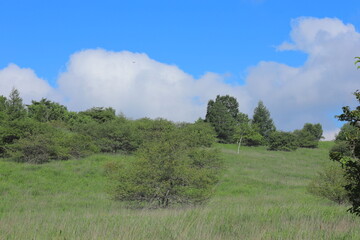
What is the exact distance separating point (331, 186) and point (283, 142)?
58.6 metres

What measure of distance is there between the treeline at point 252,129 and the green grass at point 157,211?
67.3 ft

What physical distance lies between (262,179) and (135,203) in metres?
19.6

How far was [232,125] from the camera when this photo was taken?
84438 mm

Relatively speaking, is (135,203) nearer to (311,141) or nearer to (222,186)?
(222,186)

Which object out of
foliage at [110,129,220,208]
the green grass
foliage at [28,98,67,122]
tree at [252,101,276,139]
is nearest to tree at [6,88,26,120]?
the green grass

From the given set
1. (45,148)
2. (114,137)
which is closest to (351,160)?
(45,148)

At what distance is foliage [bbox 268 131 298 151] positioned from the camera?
7446 centimetres

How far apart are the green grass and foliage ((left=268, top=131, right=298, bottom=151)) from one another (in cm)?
1878

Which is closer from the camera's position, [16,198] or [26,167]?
[16,198]

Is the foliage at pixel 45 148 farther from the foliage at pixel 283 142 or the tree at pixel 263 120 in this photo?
the tree at pixel 263 120

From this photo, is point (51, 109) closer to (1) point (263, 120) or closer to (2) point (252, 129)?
(2) point (252, 129)

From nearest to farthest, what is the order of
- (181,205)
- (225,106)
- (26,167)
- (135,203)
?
(181,205) → (135,203) → (26,167) → (225,106)

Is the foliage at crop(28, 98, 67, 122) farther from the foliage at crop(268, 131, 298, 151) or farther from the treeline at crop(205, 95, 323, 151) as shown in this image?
the foliage at crop(268, 131, 298, 151)

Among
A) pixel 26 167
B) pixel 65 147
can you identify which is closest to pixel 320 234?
pixel 26 167
